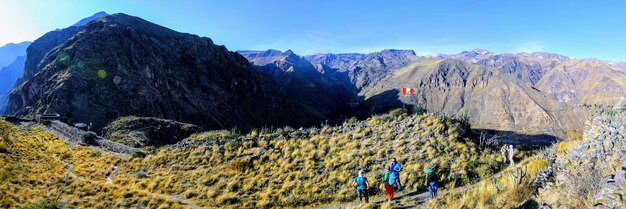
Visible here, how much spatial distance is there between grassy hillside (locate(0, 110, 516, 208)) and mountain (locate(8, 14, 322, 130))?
55.6 metres

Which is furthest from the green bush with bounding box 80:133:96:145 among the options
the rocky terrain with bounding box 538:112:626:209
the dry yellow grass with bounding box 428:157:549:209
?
the rocky terrain with bounding box 538:112:626:209

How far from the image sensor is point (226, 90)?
156750 mm

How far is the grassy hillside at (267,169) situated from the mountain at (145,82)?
182 feet

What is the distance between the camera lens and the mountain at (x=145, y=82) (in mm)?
89812

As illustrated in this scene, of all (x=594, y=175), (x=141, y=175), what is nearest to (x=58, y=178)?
(x=141, y=175)

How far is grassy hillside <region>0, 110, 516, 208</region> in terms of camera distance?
20.0 metres

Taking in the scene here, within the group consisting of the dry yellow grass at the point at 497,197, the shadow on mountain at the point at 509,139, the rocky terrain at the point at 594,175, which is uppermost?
the rocky terrain at the point at 594,175

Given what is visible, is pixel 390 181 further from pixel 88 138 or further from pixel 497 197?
pixel 88 138

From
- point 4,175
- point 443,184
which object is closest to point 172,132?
point 4,175

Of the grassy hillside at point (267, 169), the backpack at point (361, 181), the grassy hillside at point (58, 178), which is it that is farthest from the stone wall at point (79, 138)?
the backpack at point (361, 181)

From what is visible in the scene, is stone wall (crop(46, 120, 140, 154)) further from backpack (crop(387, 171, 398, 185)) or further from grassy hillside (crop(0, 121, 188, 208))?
backpack (crop(387, 171, 398, 185))

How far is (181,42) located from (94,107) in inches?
3010

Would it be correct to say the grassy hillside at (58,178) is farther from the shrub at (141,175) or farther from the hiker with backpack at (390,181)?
the hiker with backpack at (390,181)

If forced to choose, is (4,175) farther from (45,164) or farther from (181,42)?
(181,42)
